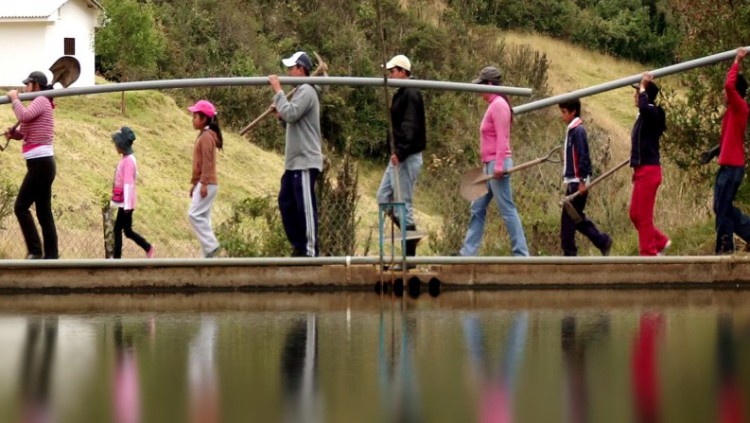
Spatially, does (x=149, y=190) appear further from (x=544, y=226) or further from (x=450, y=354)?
(x=450, y=354)

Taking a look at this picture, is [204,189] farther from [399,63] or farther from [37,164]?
[399,63]

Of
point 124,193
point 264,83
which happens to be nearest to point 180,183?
point 124,193

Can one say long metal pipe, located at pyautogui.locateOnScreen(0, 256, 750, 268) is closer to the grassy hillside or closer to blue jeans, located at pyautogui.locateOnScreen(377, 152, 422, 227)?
blue jeans, located at pyautogui.locateOnScreen(377, 152, 422, 227)

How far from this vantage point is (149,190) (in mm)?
35875

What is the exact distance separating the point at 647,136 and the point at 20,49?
4440 cm

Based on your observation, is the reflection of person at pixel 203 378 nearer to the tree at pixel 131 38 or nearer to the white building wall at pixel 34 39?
the tree at pixel 131 38

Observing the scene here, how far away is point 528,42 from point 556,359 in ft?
197

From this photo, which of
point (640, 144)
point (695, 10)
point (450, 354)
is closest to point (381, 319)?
point (450, 354)

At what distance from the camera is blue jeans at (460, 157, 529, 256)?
16.5m

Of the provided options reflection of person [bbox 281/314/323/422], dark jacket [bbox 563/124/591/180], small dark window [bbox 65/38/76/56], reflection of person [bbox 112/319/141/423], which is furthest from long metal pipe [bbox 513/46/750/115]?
small dark window [bbox 65/38/76/56]

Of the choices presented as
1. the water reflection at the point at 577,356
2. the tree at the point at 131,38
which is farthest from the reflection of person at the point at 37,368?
the tree at the point at 131,38

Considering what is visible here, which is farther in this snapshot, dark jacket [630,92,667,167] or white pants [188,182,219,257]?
white pants [188,182,219,257]

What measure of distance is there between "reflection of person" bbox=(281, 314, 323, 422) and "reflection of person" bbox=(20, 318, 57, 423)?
1.22 m

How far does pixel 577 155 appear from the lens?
1675cm
